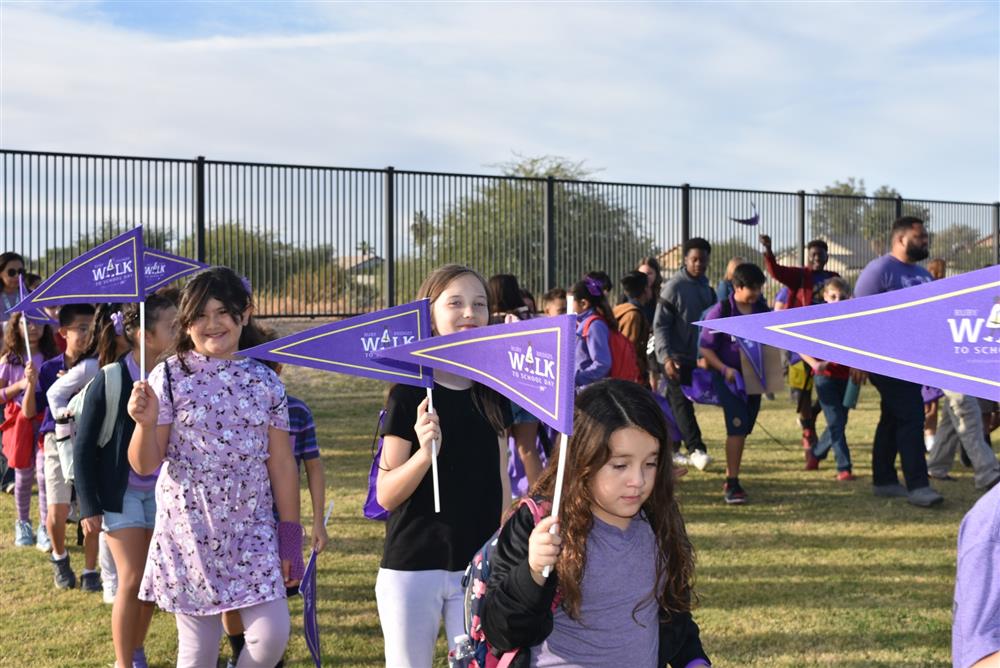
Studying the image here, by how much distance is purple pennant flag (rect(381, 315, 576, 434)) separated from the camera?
249 centimetres

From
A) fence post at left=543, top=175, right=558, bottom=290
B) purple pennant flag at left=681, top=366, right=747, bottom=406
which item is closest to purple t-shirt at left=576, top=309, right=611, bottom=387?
purple pennant flag at left=681, top=366, right=747, bottom=406

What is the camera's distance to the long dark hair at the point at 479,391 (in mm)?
3596

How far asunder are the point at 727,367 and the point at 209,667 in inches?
225

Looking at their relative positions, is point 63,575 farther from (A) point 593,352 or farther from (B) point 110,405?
(A) point 593,352

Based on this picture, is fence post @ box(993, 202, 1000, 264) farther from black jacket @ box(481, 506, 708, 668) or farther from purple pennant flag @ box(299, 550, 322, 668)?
black jacket @ box(481, 506, 708, 668)

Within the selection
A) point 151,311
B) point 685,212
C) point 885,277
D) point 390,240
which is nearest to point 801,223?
point 685,212

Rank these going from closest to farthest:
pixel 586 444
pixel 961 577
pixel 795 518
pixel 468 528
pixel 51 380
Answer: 1. pixel 961 577
2. pixel 586 444
3. pixel 468 528
4. pixel 51 380
5. pixel 795 518

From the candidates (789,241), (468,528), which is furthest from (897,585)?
(789,241)

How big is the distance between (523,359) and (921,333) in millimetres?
1089

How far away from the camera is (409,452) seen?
351 cm

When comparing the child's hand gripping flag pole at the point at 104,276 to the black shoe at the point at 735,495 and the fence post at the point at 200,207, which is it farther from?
the fence post at the point at 200,207

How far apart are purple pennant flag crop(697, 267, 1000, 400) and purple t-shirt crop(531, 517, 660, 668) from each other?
0.96m

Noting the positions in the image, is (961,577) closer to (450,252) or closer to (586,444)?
(586,444)

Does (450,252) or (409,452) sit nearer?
(409,452)
